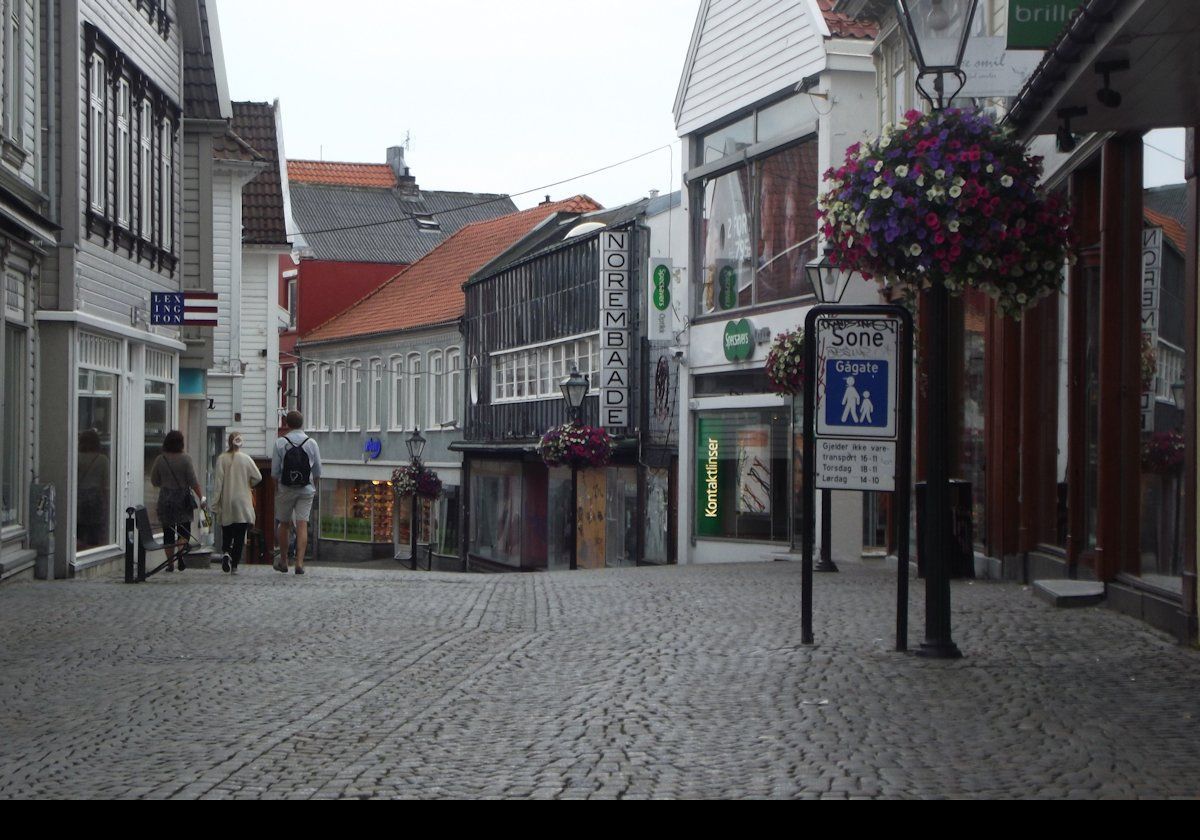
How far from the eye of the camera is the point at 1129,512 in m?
12.5

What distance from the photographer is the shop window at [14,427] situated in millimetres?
17500

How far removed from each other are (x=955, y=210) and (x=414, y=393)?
143 feet

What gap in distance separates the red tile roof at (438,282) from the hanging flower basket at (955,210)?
39726 mm

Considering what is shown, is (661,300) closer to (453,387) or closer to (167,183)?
(167,183)

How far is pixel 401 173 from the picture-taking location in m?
→ 67.6

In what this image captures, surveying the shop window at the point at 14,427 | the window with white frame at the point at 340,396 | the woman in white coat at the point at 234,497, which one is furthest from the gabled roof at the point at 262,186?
the shop window at the point at 14,427

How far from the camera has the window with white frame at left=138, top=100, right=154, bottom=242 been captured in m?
22.9

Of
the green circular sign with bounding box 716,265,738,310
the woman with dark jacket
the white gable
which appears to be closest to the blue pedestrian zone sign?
the woman with dark jacket

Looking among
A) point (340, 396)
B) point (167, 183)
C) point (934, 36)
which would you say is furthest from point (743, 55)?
point (340, 396)

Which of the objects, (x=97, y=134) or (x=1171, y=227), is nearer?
(x=1171, y=227)

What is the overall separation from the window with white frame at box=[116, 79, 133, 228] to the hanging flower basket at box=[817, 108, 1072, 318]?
13.6 metres

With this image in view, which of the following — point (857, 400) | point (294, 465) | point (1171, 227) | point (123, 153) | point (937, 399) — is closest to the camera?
point (937, 399)

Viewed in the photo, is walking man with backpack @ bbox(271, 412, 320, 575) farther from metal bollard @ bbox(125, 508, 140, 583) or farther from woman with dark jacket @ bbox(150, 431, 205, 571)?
metal bollard @ bbox(125, 508, 140, 583)

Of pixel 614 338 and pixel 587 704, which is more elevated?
pixel 614 338
